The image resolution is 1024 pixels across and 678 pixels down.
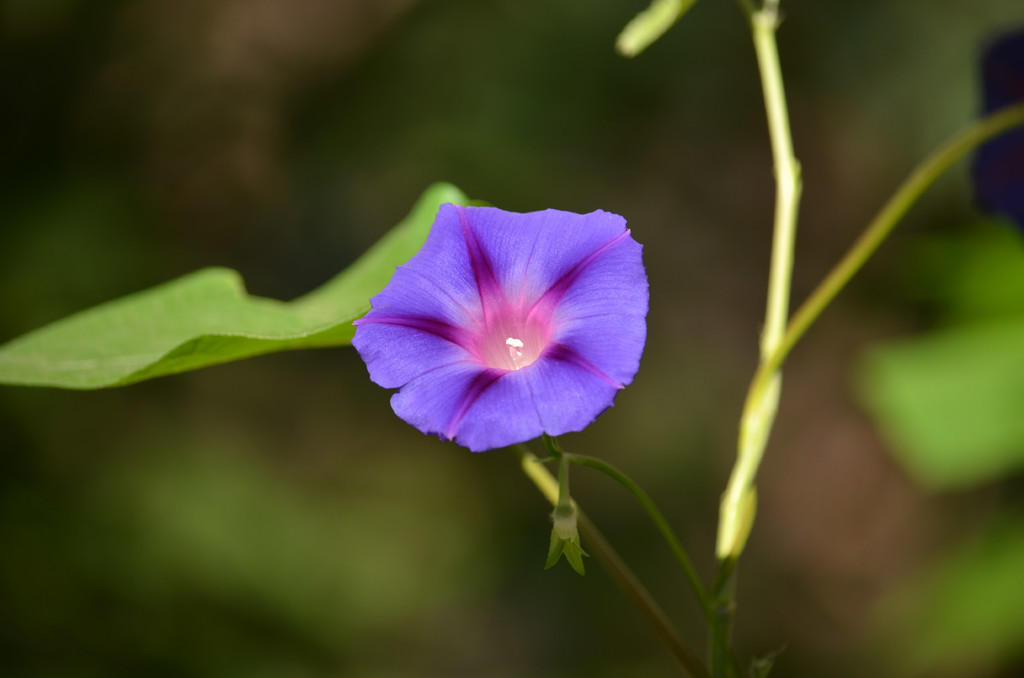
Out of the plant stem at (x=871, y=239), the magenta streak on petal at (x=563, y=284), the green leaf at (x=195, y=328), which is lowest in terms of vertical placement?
the plant stem at (x=871, y=239)

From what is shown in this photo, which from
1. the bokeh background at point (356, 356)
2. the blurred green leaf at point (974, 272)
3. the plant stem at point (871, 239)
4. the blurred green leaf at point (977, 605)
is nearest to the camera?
the plant stem at point (871, 239)

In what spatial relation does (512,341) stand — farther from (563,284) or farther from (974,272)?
(974,272)

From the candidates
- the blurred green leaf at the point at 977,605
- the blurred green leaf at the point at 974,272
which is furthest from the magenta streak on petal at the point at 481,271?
the blurred green leaf at the point at 977,605

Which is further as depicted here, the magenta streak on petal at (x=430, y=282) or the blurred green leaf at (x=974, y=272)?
the blurred green leaf at (x=974, y=272)

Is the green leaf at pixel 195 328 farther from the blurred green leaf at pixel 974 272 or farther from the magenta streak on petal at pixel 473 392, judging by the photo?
the blurred green leaf at pixel 974 272

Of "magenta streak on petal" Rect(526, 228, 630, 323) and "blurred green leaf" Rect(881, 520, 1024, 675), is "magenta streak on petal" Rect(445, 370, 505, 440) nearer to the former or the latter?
"magenta streak on petal" Rect(526, 228, 630, 323)

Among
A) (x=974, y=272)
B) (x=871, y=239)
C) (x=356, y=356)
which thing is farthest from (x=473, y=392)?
Result: (x=356, y=356)

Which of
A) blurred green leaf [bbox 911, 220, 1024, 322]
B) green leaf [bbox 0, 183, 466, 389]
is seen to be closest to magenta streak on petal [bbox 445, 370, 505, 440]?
green leaf [bbox 0, 183, 466, 389]
